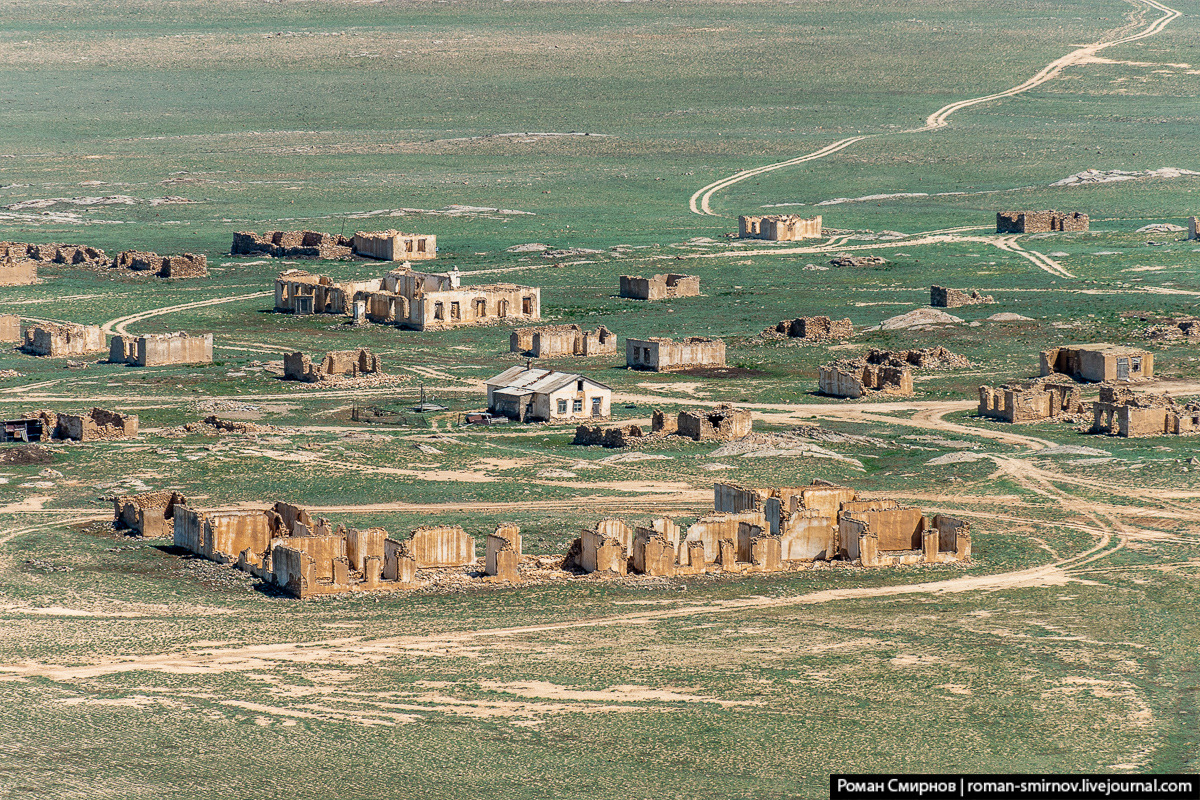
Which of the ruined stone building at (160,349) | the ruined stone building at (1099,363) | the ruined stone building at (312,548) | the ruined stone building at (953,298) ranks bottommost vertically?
the ruined stone building at (312,548)

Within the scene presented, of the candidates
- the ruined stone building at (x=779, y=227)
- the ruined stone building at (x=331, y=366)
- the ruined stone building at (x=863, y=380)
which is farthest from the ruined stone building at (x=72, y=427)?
the ruined stone building at (x=779, y=227)

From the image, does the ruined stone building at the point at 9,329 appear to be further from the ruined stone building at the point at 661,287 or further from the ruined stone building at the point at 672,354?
the ruined stone building at the point at 661,287

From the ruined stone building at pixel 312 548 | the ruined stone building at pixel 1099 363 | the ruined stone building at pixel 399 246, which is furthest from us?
the ruined stone building at pixel 399 246

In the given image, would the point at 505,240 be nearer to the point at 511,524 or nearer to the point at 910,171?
the point at 910,171

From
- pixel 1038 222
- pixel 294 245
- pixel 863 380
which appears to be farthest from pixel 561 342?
pixel 1038 222

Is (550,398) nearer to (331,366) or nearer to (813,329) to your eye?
(331,366)

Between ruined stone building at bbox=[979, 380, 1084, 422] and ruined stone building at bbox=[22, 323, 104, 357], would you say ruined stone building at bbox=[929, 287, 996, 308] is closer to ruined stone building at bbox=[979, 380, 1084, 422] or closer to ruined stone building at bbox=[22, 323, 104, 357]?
ruined stone building at bbox=[979, 380, 1084, 422]

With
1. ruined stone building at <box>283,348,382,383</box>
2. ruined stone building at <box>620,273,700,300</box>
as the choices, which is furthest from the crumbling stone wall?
ruined stone building at <box>283,348,382,383</box>

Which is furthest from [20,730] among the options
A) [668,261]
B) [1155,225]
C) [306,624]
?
[1155,225]
